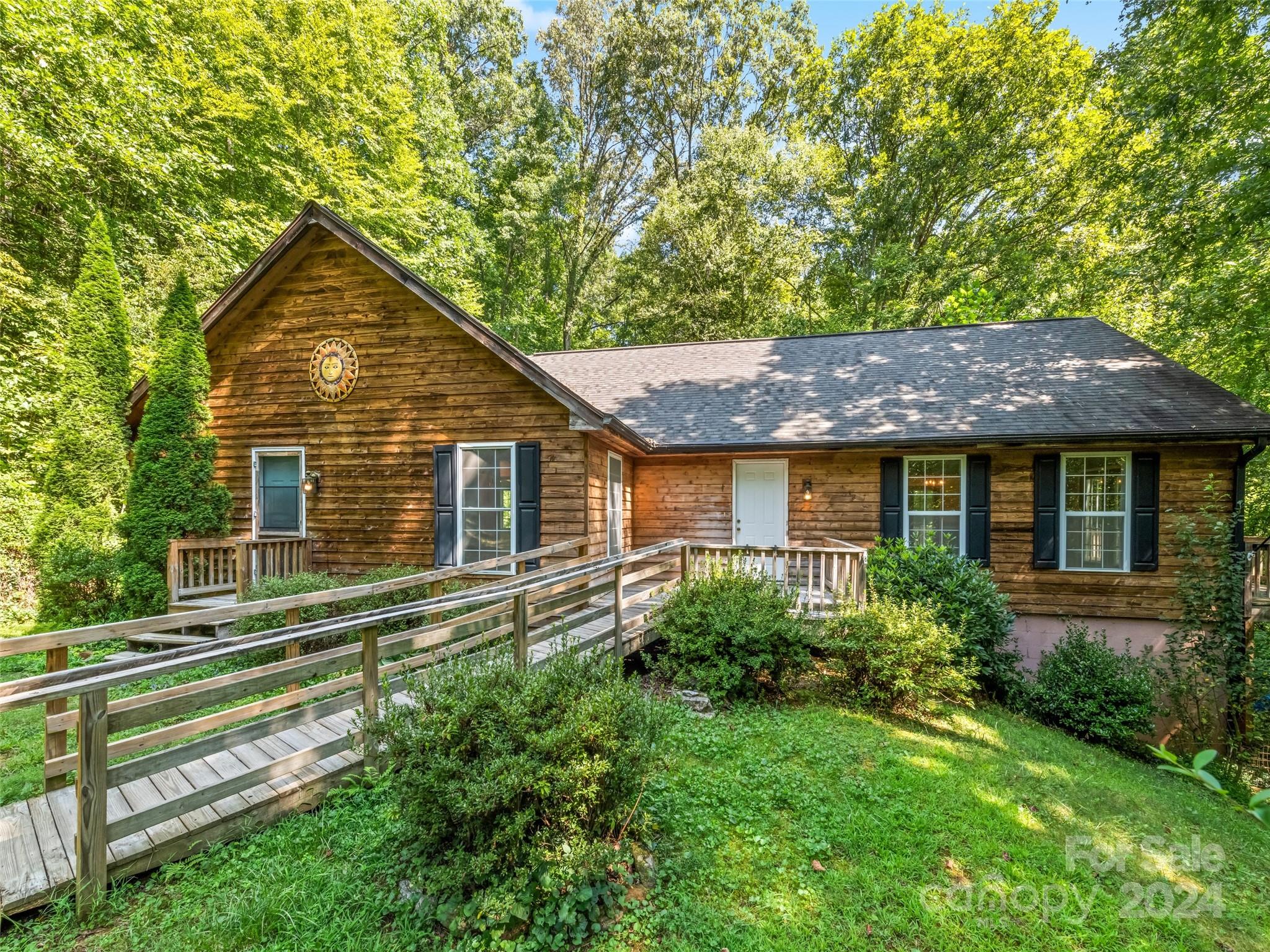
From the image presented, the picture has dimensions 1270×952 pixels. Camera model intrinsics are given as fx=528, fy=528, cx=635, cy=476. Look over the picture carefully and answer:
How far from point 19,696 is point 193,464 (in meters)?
6.94

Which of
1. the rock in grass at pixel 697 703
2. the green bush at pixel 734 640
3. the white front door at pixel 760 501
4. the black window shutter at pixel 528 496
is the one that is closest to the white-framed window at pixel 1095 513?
the white front door at pixel 760 501

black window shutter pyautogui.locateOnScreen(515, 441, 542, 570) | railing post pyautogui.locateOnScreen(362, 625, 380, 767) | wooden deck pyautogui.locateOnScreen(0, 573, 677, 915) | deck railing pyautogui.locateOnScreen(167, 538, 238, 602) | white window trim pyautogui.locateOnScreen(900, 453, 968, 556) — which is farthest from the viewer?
white window trim pyautogui.locateOnScreen(900, 453, 968, 556)

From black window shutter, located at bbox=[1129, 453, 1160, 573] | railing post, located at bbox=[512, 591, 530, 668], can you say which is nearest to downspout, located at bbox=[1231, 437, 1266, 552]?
black window shutter, located at bbox=[1129, 453, 1160, 573]

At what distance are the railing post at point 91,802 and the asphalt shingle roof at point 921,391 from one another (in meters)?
7.30

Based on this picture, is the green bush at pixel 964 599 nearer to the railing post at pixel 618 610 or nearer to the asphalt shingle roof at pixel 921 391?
the asphalt shingle roof at pixel 921 391

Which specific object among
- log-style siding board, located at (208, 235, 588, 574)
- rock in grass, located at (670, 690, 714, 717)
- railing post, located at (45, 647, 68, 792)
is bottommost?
rock in grass, located at (670, 690, 714, 717)

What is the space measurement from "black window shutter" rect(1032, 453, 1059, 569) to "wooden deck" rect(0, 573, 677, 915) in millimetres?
A: 7529

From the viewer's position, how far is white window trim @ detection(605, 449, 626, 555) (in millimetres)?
8375

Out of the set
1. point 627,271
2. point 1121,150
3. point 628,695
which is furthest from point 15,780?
point 1121,150

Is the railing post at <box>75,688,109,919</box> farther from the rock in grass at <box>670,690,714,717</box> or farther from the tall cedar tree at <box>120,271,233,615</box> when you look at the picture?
the tall cedar tree at <box>120,271,233,615</box>

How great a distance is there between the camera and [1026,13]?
51.5 ft

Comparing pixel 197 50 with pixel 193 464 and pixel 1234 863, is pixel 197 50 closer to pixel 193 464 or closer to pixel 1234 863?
pixel 193 464

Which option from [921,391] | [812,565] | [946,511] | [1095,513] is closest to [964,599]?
[812,565]

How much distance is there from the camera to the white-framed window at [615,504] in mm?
8578
